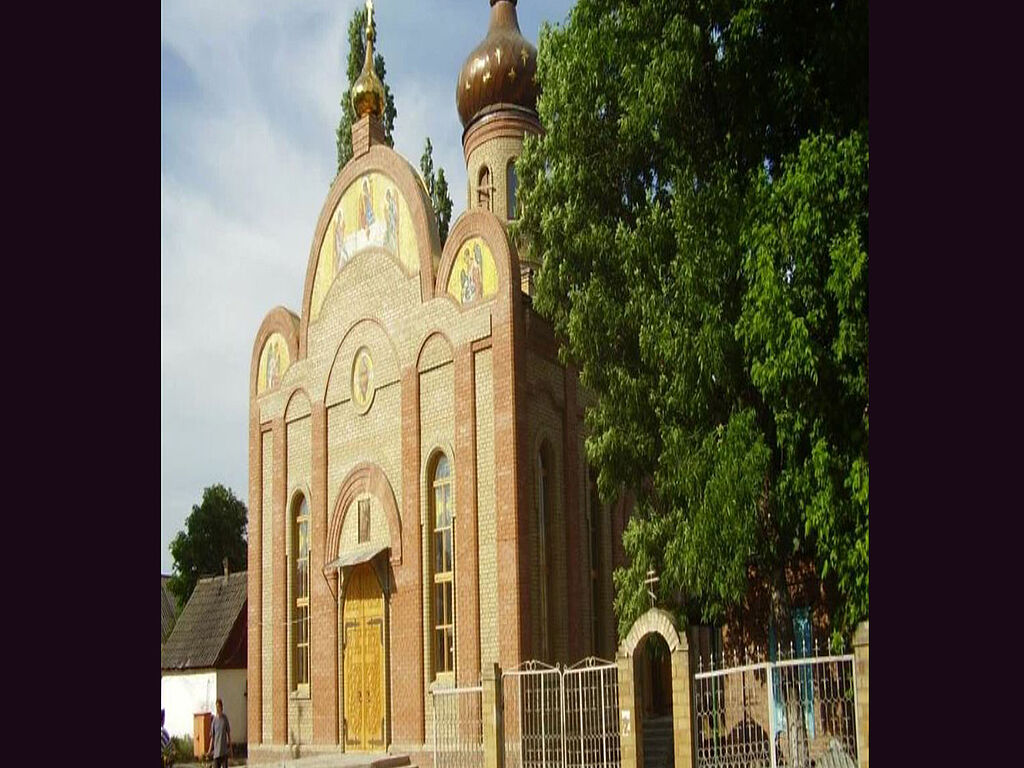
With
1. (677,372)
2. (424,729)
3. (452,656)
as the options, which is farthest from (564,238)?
(424,729)

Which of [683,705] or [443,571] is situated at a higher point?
[443,571]

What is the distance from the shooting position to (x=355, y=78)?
2145cm

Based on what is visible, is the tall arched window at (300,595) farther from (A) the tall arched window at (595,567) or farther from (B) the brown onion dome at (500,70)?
(B) the brown onion dome at (500,70)

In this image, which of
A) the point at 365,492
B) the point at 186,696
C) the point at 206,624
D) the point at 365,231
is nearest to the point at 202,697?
the point at 186,696

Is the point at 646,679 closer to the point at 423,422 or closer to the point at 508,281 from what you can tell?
the point at 423,422

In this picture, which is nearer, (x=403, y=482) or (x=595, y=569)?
(x=403, y=482)

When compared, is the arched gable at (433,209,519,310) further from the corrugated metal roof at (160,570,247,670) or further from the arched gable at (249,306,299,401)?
the corrugated metal roof at (160,570,247,670)

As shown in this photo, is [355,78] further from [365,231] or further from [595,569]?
[595,569]

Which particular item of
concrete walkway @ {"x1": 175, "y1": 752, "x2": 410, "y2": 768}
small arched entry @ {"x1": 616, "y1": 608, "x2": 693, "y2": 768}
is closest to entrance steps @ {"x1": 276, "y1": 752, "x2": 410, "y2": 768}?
concrete walkway @ {"x1": 175, "y1": 752, "x2": 410, "y2": 768}

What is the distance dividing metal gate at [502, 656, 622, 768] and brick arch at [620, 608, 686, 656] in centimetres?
69

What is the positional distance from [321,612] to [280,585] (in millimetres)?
1282

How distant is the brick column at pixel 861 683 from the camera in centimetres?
870

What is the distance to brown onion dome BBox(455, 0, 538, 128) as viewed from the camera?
18.8m

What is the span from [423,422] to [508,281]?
2.29 metres
